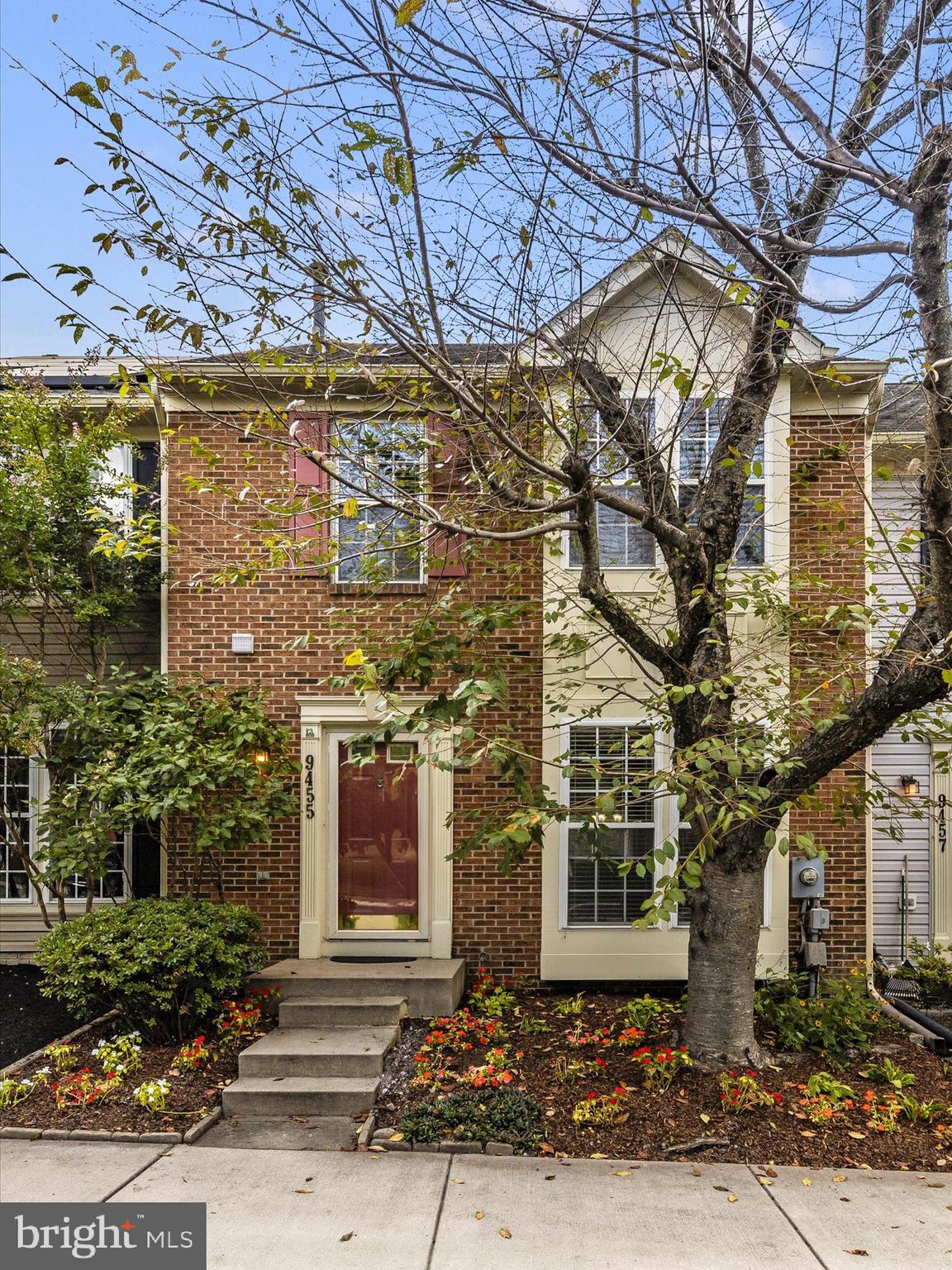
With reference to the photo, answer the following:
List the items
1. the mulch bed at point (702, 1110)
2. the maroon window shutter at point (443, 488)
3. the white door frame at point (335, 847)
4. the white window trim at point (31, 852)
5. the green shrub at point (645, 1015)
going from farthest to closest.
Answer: the white window trim at point (31, 852)
the white door frame at point (335, 847)
the green shrub at point (645, 1015)
the maroon window shutter at point (443, 488)
the mulch bed at point (702, 1110)

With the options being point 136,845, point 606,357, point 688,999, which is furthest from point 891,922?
point 136,845

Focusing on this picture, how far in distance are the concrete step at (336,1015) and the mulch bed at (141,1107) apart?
1.63 feet

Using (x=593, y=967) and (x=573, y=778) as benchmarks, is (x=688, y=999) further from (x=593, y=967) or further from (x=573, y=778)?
→ (x=573, y=778)

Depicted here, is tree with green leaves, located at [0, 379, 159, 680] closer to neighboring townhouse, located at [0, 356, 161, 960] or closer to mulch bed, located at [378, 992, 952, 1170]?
neighboring townhouse, located at [0, 356, 161, 960]

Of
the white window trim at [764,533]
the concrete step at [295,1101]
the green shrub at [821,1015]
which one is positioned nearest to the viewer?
the concrete step at [295,1101]

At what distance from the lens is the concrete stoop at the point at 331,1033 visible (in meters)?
Answer: 5.81

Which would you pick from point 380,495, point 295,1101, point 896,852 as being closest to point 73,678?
point 380,495

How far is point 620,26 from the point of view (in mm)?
4984

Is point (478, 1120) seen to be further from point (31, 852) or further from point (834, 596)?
point (31, 852)

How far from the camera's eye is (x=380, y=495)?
6.02 meters

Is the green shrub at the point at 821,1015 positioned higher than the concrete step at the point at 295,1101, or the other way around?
the green shrub at the point at 821,1015

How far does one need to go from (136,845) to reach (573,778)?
170 inches

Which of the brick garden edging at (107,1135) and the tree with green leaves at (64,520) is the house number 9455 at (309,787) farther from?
the brick garden edging at (107,1135)

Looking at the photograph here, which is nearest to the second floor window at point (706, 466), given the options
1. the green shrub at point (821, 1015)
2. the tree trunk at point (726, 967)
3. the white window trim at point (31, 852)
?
the tree trunk at point (726, 967)
